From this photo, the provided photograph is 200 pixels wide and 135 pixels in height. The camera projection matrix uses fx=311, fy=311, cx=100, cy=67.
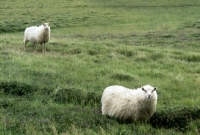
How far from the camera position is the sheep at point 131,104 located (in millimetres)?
8727

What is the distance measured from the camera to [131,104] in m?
8.98

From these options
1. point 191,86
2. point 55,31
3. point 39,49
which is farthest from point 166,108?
point 55,31

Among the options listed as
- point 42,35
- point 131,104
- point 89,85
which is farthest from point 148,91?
point 42,35

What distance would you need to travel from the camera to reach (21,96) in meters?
10.3

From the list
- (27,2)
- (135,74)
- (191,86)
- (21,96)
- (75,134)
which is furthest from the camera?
(27,2)

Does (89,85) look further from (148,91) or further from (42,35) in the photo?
(42,35)

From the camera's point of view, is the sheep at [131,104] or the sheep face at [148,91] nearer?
the sheep face at [148,91]

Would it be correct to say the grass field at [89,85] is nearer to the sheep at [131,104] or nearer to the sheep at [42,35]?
the sheep at [131,104]

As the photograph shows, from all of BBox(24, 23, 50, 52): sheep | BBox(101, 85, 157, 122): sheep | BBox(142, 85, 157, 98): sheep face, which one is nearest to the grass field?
BBox(101, 85, 157, 122): sheep

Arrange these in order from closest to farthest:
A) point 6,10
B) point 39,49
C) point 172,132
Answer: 1. point 172,132
2. point 39,49
3. point 6,10

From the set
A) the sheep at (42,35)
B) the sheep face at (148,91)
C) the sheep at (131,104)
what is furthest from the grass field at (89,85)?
the sheep face at (148,91)

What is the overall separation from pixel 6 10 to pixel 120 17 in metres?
18.3

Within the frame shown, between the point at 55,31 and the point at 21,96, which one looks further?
the point at 55,31

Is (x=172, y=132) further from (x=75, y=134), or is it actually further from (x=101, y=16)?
(x=101, y=16)
